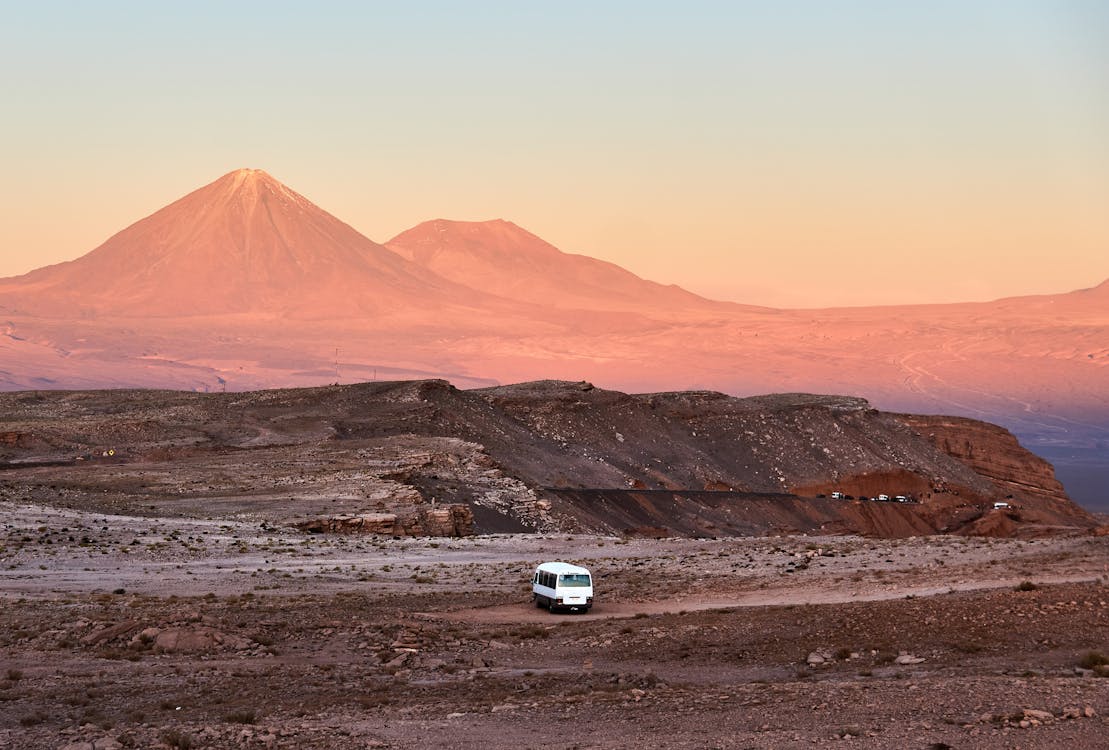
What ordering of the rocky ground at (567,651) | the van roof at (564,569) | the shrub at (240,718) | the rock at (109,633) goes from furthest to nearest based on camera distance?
the van roof at (564,569) → the rock at (109,633) → the shrub at (240,718) → the rocky ground at (567,651)

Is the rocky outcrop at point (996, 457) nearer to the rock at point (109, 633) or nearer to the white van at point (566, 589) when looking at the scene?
the white van at point (566, 589)

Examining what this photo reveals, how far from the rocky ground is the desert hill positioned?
64.1 feet

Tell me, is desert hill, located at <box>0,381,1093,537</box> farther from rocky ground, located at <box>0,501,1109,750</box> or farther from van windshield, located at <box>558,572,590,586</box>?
van windshield, located at <box>558,572,590,586</box>

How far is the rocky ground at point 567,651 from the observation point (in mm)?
18031

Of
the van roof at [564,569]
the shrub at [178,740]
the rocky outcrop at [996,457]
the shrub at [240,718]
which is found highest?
the van roof at [564,569]

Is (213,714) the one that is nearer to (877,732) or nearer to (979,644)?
(877,732)

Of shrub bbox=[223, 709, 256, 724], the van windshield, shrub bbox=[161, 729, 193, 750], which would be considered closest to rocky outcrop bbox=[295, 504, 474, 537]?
the van windshield

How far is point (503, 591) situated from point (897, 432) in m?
83.3

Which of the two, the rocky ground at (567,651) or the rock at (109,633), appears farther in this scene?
the rock at (109,633)

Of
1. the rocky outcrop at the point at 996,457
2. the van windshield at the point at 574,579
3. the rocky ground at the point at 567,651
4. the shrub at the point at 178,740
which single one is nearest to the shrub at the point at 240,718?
the rocky ground at the point at 567,651

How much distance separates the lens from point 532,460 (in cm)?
8306

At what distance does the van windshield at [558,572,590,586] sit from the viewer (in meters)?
31.2

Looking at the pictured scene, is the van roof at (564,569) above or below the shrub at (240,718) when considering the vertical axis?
above

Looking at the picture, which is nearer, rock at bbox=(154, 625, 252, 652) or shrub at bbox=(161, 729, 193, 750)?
shrub at bbox=(161, 729, 193, 750)
